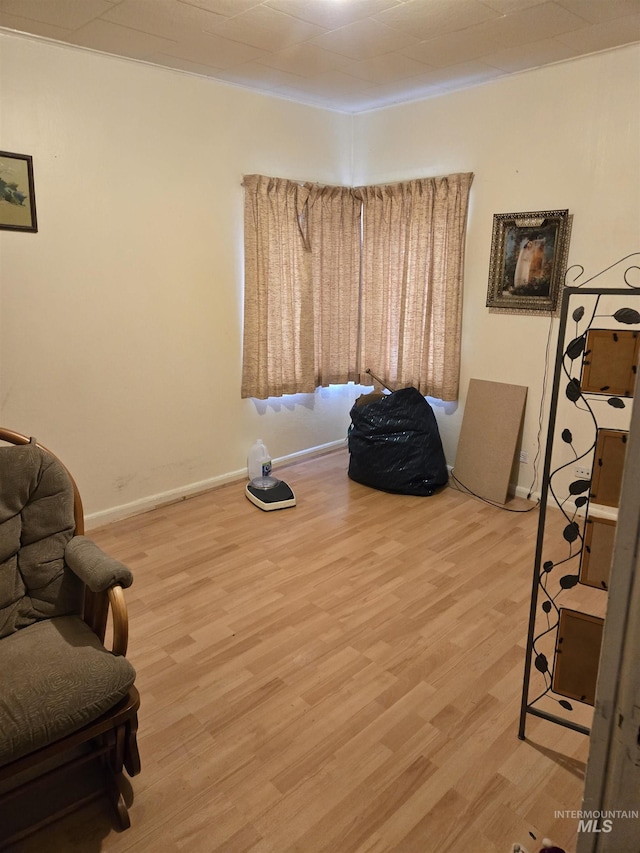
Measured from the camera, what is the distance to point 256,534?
11.2 ft

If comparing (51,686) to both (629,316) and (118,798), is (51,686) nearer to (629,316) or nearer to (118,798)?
(118,798)

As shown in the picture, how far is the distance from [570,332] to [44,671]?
10.2 ft

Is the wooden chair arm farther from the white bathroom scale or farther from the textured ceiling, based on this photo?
the textured ceiling

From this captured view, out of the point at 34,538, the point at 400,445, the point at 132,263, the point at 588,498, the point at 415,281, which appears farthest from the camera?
the point at 415,281

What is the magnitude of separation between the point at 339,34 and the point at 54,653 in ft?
9.56

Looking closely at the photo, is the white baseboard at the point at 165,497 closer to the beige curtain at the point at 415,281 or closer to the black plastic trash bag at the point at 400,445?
the black plastic trash bag at the point at 400,445

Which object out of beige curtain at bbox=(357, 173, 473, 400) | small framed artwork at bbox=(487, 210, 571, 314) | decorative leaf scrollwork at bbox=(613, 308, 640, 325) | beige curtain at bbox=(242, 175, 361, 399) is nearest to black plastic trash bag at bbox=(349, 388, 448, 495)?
beige curtain at bbox=(357, 173, 473, 400)

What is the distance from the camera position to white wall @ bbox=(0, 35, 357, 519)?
3.00m

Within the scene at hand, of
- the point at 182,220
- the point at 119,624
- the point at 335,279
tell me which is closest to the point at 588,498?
the point at 119,624

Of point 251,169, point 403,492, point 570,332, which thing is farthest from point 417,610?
point 251,169

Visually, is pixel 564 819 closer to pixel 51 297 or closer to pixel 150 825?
pixel 150 825

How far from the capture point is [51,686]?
5.17ft

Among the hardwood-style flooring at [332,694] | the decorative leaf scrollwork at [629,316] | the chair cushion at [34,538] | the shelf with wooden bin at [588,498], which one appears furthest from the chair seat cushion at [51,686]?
the decorative leaf scrollwork at [629,316]

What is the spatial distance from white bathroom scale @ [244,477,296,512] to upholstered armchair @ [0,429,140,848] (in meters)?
1.76
